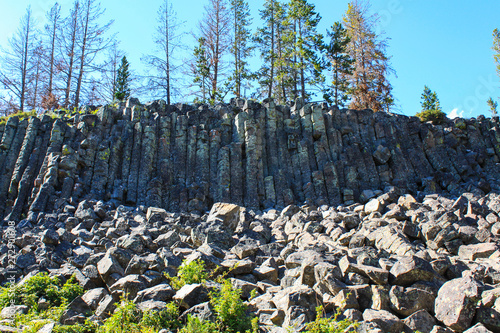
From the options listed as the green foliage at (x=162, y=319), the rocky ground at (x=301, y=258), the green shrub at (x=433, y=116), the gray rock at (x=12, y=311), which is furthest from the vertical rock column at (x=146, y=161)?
the green shrub at (x=433, y=116)

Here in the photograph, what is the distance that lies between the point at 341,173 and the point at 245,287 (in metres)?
12.6

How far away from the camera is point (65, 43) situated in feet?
104

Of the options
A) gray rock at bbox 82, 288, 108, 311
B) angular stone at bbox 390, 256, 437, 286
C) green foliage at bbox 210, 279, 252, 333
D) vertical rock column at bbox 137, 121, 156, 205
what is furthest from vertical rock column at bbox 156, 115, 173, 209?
angular stone at bbox 390, 256, 437, 286

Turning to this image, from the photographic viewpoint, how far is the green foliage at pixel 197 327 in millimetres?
7387

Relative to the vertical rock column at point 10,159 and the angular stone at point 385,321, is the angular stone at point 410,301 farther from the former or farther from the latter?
the vertical rock column at point 10,159

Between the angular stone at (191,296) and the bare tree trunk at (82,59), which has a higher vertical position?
the bare tree trunk at (82,59)

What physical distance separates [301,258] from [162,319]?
13.8 feet

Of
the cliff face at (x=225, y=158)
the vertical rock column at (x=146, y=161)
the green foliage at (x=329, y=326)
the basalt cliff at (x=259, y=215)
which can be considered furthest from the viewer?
the vertical rock column at (x=146, y=161)

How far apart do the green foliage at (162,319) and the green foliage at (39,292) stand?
8.46ft

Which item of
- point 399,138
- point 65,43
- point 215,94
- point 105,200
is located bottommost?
point 105,200

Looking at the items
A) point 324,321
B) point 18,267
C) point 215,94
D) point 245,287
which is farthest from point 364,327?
point 215,94

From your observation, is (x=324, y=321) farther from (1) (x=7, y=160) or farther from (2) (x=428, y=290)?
(1) (x=7, y=160)

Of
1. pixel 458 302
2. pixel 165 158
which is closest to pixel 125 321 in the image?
pixel 458 302

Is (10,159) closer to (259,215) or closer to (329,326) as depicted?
(259,215)
